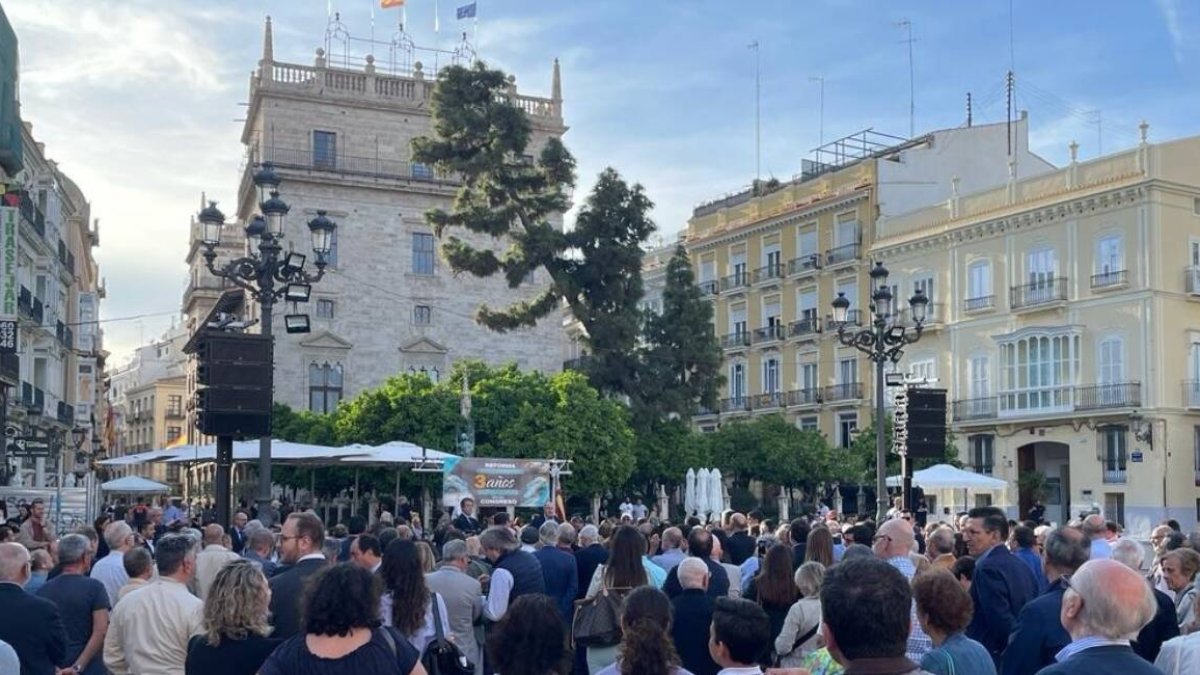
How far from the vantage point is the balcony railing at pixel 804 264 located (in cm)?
5050

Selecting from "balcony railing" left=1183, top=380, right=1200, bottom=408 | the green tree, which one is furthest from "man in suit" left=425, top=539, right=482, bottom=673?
"balcony railing" left=1183, top=380, right=1200, bottom=408

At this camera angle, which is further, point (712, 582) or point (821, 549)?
point (712, 582)

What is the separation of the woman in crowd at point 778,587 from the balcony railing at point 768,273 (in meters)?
44.8

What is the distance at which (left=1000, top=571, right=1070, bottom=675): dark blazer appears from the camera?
6.34 meters

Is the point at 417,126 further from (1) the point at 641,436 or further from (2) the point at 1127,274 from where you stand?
(2) the point at 1127,274

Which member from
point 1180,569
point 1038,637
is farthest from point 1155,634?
point 1038,637

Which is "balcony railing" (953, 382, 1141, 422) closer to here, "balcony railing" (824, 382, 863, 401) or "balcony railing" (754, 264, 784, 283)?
"balcony railing" (824, 382, 863, 401)

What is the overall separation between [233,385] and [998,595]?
8826 mm

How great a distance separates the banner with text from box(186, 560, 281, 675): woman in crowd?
664 inches

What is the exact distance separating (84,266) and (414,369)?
23559mm

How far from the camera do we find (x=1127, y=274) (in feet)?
128

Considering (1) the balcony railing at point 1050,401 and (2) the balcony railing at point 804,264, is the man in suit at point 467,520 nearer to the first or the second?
(1) the balcony railing at point 1050,401

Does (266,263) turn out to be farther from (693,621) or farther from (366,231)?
(366,231)

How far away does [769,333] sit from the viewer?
53.2m
